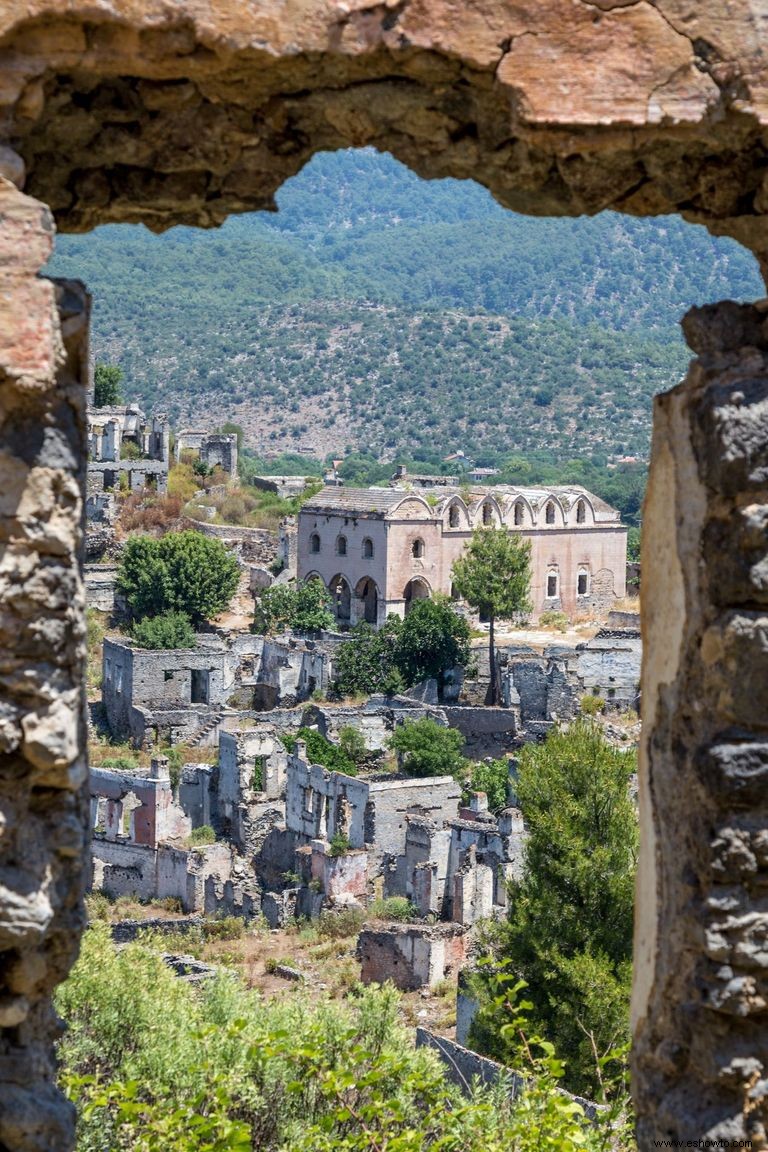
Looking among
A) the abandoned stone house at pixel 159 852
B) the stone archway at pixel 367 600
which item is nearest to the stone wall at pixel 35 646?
the abandoned stone house at pixel 159 852

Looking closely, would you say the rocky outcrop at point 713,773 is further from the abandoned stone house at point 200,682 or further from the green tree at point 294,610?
the green tree at point 294,610

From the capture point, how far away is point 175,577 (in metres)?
35.8

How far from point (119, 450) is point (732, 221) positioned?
135ft

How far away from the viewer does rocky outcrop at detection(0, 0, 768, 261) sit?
331 cm

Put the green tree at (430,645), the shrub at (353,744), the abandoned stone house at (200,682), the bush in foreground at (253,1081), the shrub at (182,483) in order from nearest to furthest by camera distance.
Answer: the bush in foreground at (253,1081), the shrub at (353,744), the abandoned stone house at (200,682), the green tree at (430,645), the shrub at (182,483)

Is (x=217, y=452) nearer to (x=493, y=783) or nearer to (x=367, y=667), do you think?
(x=367, y=667)

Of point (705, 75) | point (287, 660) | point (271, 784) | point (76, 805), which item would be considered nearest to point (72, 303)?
point (76, 805)

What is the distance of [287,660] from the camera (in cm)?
3272

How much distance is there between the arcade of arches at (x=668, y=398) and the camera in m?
3.21

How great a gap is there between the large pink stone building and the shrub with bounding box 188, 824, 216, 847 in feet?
42.6

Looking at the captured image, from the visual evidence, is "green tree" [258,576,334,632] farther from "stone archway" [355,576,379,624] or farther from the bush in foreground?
the bush in foreground

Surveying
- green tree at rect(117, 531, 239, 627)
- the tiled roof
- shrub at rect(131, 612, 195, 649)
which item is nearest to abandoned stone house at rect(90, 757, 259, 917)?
shrub at rect(131, 612, 195, 649)

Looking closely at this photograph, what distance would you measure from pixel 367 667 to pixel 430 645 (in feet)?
4.41

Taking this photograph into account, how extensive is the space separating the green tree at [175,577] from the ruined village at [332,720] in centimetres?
53
